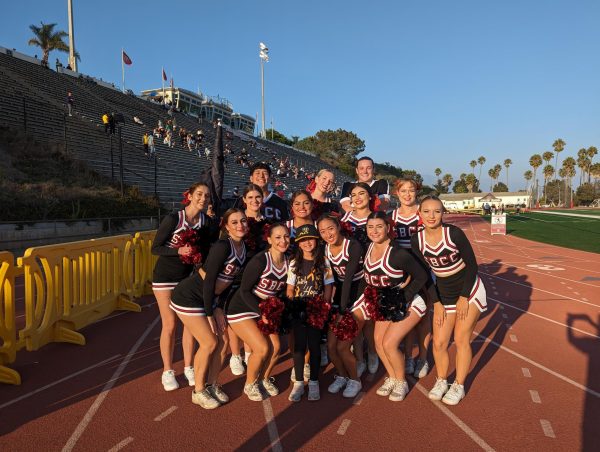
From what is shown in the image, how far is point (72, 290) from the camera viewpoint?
5844mm

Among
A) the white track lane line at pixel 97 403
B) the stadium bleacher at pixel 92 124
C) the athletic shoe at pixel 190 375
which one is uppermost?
the stadium bleacher at pixel 92 124

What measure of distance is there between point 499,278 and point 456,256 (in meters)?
7.54

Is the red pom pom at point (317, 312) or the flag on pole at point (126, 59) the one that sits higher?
the flag on pole at point (126, 59)

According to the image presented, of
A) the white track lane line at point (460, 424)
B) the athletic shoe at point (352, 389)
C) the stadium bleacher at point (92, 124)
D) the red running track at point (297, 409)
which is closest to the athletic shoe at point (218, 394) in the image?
the red running track at point (297, 409)

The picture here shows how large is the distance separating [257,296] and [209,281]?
1.59 feet

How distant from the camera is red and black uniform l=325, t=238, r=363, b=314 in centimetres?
397

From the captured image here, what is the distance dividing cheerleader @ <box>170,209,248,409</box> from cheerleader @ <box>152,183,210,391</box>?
26 centimetres

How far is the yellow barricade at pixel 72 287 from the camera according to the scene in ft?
15.5

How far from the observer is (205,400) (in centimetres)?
368

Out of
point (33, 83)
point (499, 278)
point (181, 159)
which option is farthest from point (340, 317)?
point (33, 83)

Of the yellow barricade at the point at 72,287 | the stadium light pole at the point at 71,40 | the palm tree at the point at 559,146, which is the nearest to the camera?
the yellow barricade at the point at 72,287

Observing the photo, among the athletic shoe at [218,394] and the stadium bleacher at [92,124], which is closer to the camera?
the athletic shoe at [218,394]

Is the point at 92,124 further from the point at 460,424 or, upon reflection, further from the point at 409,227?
the point at 460,424

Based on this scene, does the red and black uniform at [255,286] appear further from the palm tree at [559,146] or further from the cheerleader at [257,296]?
the palm tree at [559,146]
